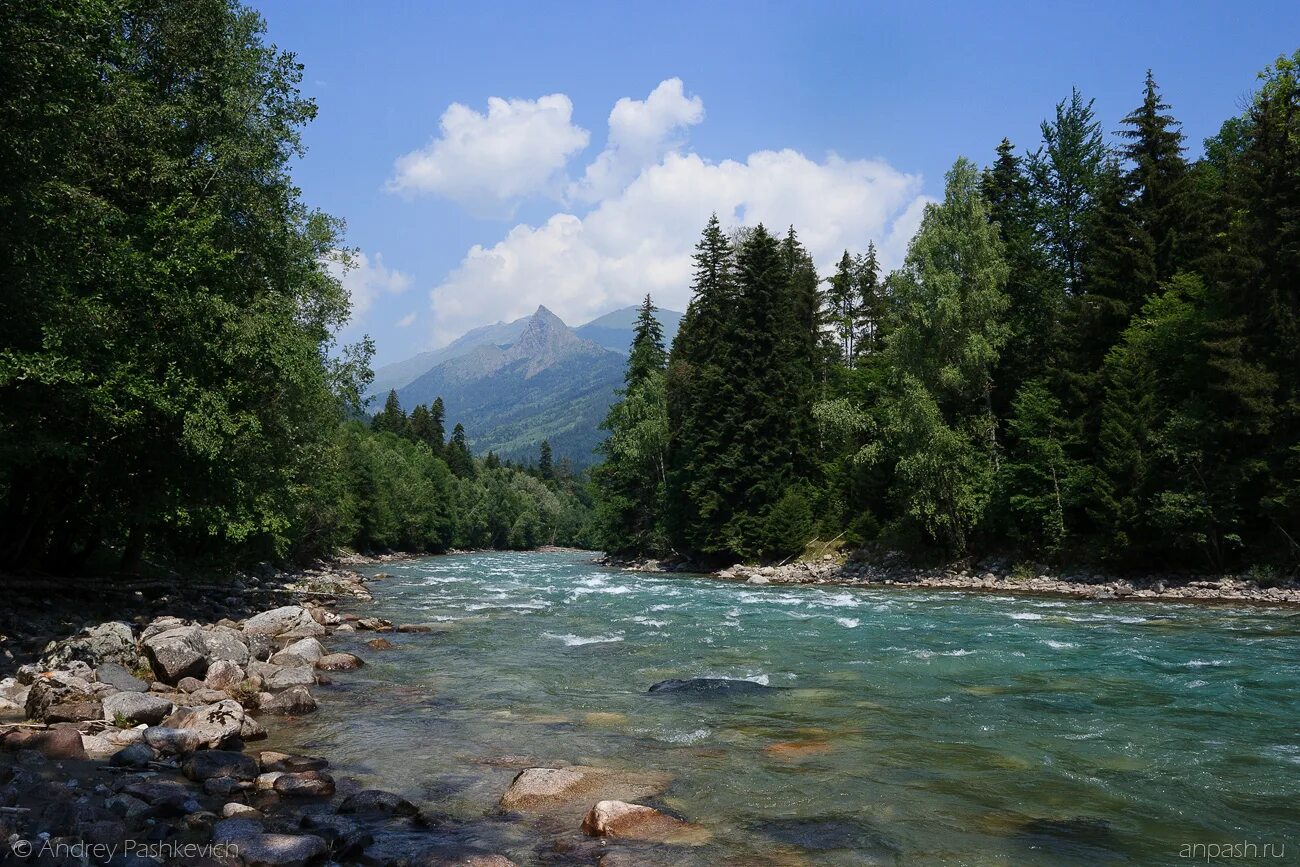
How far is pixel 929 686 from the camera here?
12234 millimetres

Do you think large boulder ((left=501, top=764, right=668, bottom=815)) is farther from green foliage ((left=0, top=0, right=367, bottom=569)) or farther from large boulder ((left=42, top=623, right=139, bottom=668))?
green foliage ((left=0, top=0, right=367, bottom=569))

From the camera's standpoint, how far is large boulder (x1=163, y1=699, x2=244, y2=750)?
8430 millimetres

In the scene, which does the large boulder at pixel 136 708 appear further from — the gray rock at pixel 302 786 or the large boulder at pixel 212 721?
the gray rock at pixel 302 786

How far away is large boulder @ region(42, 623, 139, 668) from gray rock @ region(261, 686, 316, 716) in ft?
9.15

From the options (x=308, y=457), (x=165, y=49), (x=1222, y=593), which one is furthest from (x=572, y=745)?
(x=1222, y=593)

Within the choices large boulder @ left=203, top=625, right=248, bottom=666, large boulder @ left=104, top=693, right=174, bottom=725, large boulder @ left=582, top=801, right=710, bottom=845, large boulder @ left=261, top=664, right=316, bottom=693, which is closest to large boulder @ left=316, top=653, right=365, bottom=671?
large boulder @ left=261, top=664, right=316, bottom=693

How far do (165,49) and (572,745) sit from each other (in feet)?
61.1

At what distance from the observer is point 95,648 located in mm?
11508

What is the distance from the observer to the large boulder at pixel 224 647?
12.1 metres

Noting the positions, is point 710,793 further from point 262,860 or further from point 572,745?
point 262,860

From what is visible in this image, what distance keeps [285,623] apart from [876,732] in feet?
44.5

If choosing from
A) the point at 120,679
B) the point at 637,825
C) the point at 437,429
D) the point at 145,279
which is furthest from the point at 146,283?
the point at 437,429

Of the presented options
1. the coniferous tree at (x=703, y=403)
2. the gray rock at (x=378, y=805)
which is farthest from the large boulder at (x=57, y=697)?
the coniferous tree at (x=703, y=403)

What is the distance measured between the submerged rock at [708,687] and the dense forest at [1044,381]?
73.6 feet
